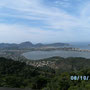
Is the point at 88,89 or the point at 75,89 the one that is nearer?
the point at 88,89

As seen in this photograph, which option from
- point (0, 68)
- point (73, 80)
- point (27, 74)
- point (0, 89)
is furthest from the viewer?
point (0, 68)

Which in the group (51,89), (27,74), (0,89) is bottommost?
(27,74)

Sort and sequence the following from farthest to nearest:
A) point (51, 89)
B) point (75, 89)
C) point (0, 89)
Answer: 1. point (51, 89)
2. point (75, 89)
3. point (0, 89)

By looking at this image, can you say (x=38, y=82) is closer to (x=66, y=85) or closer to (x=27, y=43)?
(x=66, y=85)

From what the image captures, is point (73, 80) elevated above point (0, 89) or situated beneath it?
situated beneath

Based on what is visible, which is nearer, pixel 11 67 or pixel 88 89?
pixel 88 89

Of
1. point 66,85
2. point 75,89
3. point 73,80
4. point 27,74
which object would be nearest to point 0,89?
point 75,89

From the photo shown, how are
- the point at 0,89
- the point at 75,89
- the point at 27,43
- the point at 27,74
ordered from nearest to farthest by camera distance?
1. the point at 0,89
2. the point at 75,89
3. the point at 27,74
4. the point at 27,43

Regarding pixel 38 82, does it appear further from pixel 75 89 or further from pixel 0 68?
pixel 0 68

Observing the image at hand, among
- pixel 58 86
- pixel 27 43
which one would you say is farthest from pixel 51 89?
pixel 27 43
